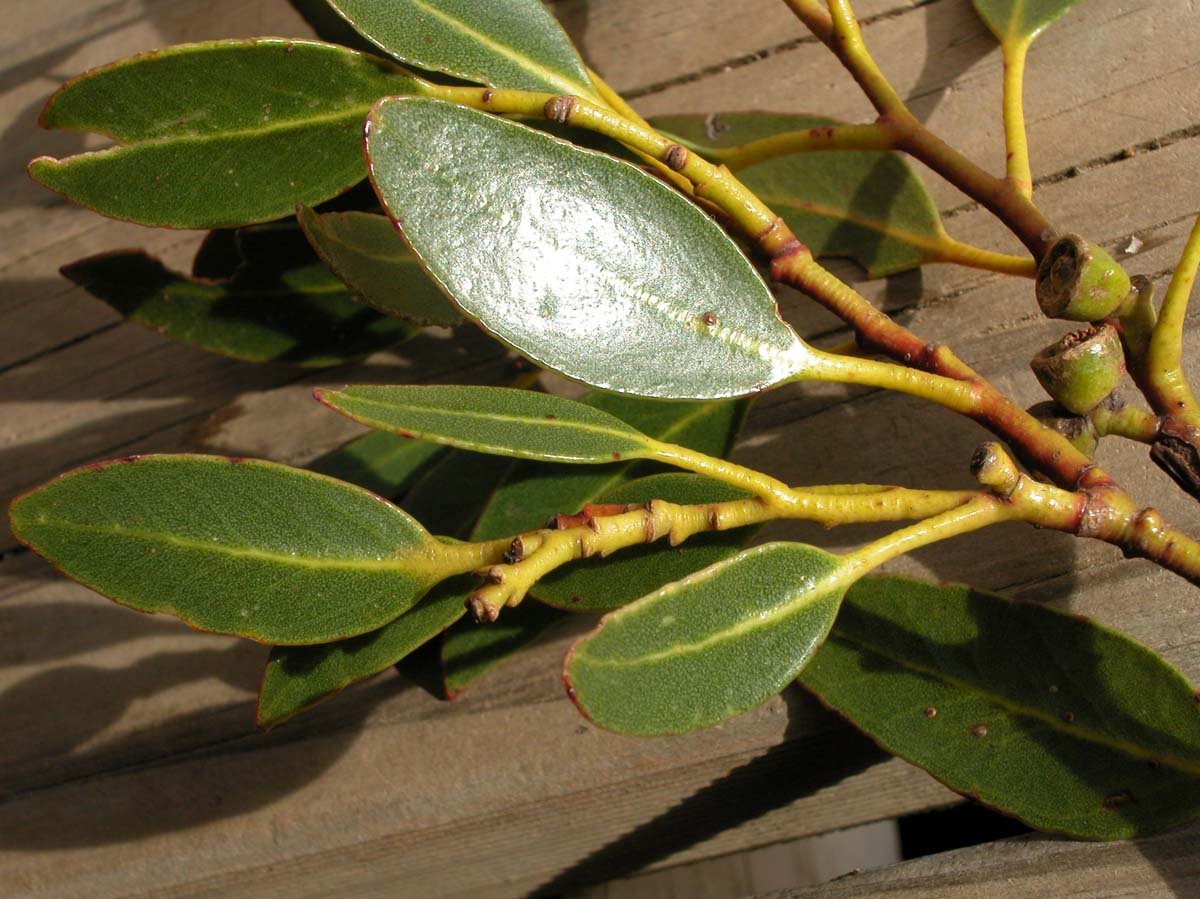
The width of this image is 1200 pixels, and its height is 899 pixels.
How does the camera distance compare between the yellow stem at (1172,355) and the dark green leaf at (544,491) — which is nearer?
the yellow stem at (1172,355)

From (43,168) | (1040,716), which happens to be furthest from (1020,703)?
(43,168)

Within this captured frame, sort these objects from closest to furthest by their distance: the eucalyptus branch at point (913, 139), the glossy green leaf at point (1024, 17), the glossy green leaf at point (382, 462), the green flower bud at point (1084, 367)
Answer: the green flower bud at point (1084, 367) → the eucalyptus branch at point (913, 139) → the glossy green leaf at point (1024, 17) → the glossy green leaf at point (382, 462)

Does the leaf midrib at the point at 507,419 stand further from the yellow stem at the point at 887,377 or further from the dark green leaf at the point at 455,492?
the dark green leaf at the point at 455,492

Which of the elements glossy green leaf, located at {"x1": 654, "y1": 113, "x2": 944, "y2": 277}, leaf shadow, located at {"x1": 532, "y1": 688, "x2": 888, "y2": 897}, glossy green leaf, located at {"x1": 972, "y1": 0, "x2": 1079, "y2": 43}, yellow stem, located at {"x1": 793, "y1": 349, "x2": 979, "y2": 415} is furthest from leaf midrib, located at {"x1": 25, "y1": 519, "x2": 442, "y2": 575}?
glossy green leaf, located at {"x1": 972, "y1": 0, "x2": 1079, "y2": 43}

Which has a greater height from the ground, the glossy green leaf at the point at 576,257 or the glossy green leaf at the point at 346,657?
the glossy green leaf at the point at 576,257

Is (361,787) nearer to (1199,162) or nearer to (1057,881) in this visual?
(1057,881)

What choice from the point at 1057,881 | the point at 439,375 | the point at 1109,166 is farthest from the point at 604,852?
the point at 1109,166

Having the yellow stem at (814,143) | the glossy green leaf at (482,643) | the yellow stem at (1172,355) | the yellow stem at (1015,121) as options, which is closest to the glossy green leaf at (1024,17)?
the yellow stem at (1015,121)

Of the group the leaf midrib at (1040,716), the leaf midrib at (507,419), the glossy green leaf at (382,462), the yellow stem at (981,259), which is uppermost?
the yellow stem at (981,259)
